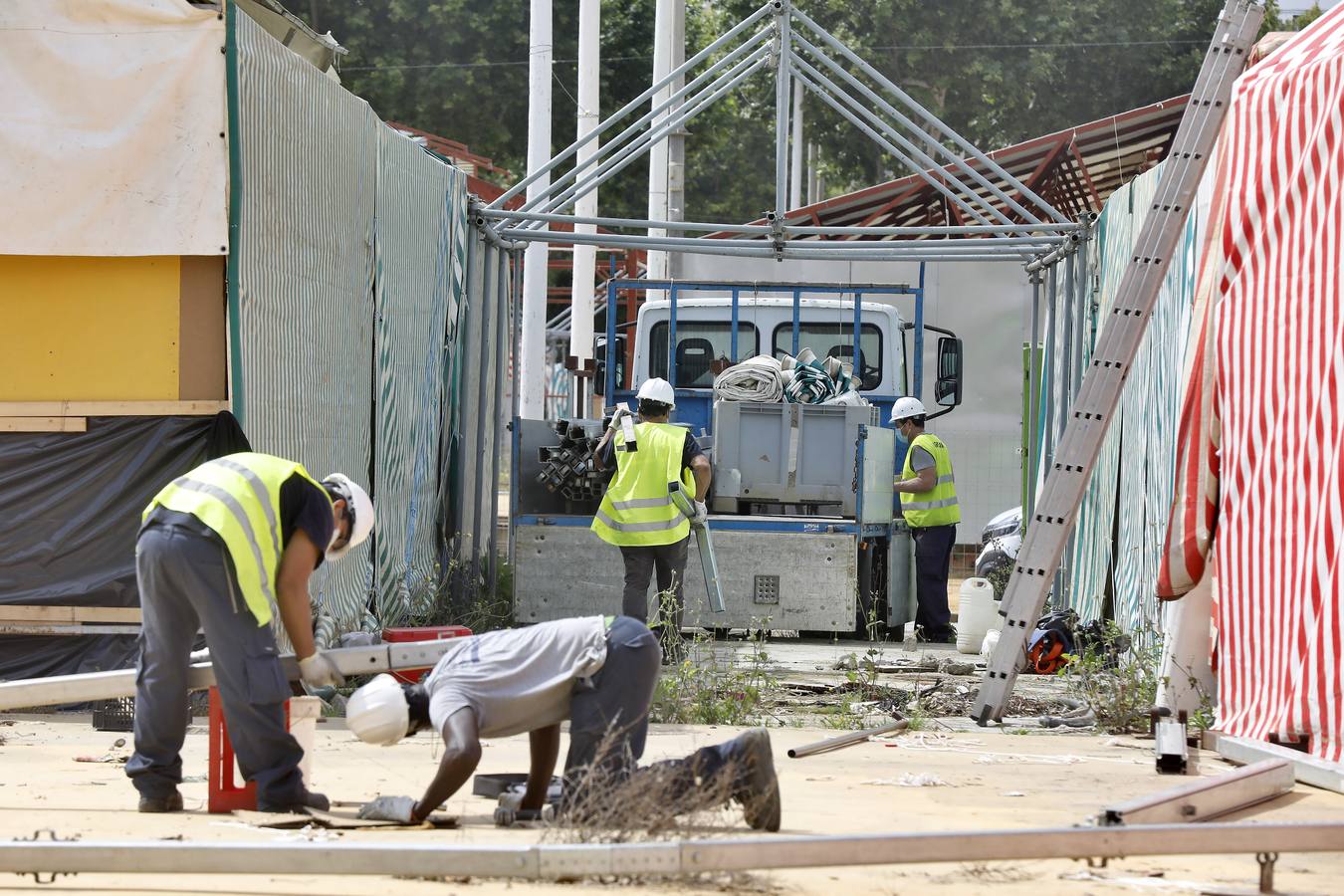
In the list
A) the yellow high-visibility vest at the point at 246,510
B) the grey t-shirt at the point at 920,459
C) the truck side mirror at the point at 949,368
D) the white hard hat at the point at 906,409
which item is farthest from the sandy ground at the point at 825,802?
the truck side mirror at the point at 949,368

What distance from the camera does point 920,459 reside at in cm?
1378

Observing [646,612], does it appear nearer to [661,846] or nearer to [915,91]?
[661,846]

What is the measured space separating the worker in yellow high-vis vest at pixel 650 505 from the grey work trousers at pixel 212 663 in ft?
17.1

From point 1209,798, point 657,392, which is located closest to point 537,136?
point 657,392

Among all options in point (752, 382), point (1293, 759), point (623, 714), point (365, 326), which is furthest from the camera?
point (752, 382)

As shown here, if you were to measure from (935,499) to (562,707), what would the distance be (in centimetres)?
835

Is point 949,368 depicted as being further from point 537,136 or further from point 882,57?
point 882,57

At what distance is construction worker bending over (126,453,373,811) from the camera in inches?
233

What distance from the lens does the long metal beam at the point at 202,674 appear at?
246 inches

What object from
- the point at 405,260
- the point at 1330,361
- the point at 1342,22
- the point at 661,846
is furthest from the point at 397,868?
the point at 405,260

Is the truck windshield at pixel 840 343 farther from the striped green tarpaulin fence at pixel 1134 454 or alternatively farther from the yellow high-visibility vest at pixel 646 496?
the yellow high-visibility vest at pixel 646 496

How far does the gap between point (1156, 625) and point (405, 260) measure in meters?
5.70

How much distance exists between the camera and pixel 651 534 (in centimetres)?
1120

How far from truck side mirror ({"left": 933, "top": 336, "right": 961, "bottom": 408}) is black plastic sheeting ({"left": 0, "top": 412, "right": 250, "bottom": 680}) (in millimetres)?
8042
